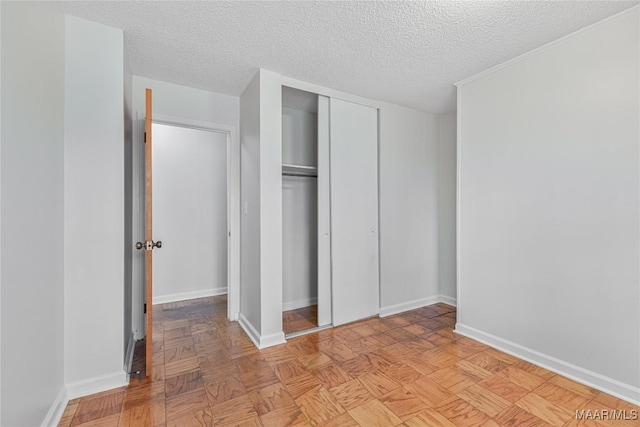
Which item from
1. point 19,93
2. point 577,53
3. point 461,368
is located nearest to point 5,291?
point 19,93

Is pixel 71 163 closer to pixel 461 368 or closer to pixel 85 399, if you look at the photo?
pixel 85 399

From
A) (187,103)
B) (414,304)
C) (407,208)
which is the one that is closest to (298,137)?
(187,103)

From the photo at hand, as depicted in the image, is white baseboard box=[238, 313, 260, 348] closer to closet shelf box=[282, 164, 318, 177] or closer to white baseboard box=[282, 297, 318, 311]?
white baseboard box=[282, 297, 318, 311]

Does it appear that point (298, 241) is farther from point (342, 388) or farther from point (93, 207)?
point (93, 207)

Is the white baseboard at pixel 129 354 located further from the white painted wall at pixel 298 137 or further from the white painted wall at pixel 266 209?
the white painted wall at pixel 298 137

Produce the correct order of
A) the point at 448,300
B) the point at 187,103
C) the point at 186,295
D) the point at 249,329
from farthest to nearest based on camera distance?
the point at 186,295
the point at 448,300
the point at 187,103
the point at 249,329

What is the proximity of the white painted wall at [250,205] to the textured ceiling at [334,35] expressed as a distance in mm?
279

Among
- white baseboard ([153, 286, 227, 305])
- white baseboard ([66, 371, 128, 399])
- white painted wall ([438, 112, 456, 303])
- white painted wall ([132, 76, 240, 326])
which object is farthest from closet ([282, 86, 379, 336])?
white baseboard ([66, 371, 128, 399])

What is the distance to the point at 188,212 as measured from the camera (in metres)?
3.97

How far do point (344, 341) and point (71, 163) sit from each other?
242cm

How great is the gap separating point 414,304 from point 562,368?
1.55m

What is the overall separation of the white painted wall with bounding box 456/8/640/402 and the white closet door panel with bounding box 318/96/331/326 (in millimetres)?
1294

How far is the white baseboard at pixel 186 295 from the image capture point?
3.74 meters

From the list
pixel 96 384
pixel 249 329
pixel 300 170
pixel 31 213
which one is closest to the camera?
pixel 31 213
